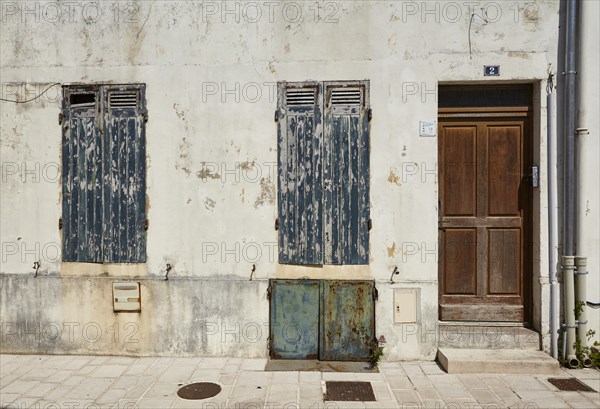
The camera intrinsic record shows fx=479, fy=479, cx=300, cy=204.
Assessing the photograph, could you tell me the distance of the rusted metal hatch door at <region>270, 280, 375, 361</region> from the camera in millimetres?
5566

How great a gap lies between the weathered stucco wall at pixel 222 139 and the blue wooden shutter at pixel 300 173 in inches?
5.2

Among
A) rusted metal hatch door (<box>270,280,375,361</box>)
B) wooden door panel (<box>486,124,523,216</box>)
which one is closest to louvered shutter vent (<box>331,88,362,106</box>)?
wooden door panel (<box>486,124,523,216</box>)

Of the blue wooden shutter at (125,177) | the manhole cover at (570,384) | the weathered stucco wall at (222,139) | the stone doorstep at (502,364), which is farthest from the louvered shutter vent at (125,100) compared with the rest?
the manhole cover at (570,384)

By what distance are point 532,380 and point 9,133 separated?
6.65 meters

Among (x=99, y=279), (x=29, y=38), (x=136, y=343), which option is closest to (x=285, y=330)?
(x=136, y=343)

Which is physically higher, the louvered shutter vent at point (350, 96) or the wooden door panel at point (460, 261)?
the louvered shutter vent at point (350, 96)

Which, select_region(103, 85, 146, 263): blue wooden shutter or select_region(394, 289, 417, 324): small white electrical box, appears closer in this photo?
select_region(394, 289, 417, 324): small white electrical box

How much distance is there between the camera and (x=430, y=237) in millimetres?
5543

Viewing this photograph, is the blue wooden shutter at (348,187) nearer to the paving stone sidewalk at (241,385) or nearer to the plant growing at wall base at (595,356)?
the paving stone sidewalk at (241,385)

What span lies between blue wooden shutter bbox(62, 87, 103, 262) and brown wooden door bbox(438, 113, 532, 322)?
4.14m

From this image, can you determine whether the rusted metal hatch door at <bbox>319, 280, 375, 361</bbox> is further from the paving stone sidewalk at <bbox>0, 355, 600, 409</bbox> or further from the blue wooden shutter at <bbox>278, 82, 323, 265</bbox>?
the blue wooden shutter at <bbox>278, 82, 323, 265</bbox>

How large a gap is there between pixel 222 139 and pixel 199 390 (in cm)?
278

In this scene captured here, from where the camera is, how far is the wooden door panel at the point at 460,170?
576 centimetres

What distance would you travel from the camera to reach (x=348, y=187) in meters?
5.56
